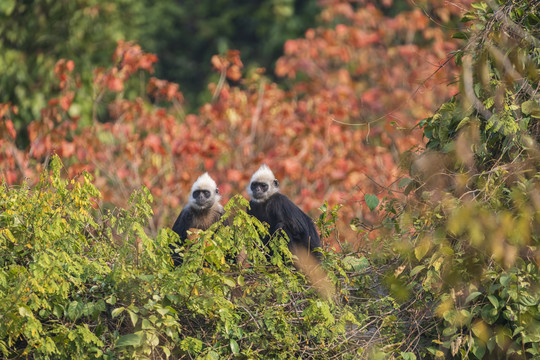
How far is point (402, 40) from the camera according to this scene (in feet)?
50.9

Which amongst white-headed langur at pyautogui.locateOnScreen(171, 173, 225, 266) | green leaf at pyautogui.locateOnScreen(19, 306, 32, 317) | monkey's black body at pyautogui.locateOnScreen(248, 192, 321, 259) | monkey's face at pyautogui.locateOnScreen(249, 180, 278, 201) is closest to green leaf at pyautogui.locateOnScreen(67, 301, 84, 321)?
green leaf at pyautogui.locateOnScreen(19, 306, 32, 317)

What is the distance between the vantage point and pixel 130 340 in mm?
4020

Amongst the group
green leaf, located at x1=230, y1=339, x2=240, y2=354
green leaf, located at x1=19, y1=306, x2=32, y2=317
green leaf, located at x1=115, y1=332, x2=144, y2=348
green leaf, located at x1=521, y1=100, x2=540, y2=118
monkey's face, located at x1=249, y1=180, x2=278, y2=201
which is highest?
green leaf, located at x1=521, y1=100, x2=540, y2=118

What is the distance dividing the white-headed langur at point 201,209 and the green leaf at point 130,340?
243 cm

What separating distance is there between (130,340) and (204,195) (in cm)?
262

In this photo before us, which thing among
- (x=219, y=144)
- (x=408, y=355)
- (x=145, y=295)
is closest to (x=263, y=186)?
(x=145, y=295)

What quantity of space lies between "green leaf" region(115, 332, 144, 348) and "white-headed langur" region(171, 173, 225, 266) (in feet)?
7.98

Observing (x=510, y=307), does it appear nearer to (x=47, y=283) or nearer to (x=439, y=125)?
(x=439, y=125)

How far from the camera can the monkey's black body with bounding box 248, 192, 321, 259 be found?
617cm

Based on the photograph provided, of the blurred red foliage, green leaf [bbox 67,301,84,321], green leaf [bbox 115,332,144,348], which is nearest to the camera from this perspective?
green leaf [bbox 115,332,144,348]

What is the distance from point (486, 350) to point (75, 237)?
242cm

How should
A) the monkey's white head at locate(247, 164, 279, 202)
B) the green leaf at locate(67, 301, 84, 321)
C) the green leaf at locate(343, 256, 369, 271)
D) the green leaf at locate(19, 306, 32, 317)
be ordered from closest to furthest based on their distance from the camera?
the green leaf at locate(19, 306, 32, 317), the green leaf at locate(67, 301, 84, 321), the green leaf at locate(343, 256, 369, 271), the monkey's white head at locate(247, 164, 279, 202)

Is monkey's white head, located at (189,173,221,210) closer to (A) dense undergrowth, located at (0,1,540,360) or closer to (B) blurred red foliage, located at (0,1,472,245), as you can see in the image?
(A) dense undergrowth, located at (0,1,540,360)

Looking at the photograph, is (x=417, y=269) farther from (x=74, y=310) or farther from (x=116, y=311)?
(x=74, y=310)
